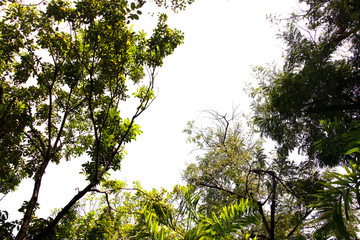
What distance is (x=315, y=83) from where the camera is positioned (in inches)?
207

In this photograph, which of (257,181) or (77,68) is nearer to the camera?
(77,68)

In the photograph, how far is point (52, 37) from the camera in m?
5.35

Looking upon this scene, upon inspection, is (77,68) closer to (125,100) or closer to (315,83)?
(125,100)

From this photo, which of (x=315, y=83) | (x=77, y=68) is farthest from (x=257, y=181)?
(x=77, y=68)

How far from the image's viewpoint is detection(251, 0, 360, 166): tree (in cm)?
516

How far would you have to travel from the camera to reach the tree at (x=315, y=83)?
16.9 feet

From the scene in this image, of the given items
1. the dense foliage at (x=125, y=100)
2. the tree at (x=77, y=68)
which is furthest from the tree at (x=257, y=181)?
the tree at (x=77, y=68)

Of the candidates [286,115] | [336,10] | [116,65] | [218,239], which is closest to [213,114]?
[286,115]

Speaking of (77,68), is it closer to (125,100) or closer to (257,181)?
(125,100)

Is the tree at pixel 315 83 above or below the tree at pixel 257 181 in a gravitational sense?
above

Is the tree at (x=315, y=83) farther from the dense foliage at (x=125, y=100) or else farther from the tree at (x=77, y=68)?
the tree at (x=77, y=68)

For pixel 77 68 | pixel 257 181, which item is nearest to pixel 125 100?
pixel 77 68

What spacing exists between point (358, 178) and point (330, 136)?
2.56ft

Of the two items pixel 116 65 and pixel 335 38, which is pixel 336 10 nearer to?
pixel 335 38
